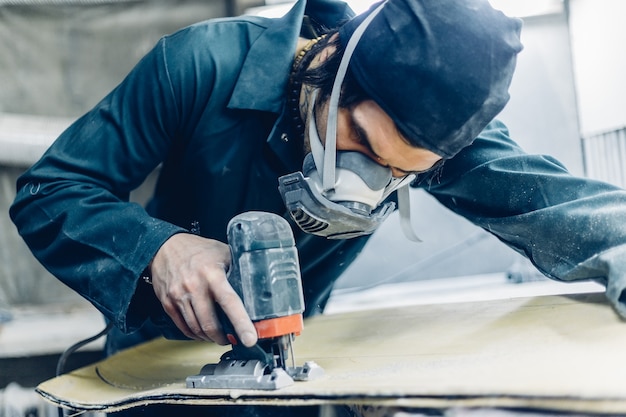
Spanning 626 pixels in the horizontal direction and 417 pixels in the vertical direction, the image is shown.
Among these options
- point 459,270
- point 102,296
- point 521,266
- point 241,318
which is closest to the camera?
point 241,318

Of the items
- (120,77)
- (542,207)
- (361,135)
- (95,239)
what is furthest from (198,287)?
(120,77)

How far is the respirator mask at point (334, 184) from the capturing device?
0.93 metres

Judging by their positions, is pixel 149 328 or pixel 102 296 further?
pixel 149 328

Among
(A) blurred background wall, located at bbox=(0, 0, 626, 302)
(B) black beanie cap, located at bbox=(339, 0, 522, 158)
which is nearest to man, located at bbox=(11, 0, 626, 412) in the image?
(B) black beanie cap, located at bbox=(339, 0, 522, 158)

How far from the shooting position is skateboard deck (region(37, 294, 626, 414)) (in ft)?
1.82

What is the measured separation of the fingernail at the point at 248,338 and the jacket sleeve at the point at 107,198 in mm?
220

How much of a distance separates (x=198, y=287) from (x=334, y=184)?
0.88 ft

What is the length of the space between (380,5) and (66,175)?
0.60 metres

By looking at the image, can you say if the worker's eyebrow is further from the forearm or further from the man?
the forearm

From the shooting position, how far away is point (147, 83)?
1089 millimetres

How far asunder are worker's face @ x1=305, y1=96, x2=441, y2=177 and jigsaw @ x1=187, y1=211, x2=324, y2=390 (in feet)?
0.73

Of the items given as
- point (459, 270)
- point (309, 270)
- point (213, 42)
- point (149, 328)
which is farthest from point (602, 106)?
point (149, 328)

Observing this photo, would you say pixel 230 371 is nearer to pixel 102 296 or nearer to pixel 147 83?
pixel 102 296

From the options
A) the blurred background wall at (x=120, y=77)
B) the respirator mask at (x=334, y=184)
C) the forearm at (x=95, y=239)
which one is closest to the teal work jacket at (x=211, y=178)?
the forearm at (x=95, y=239)
